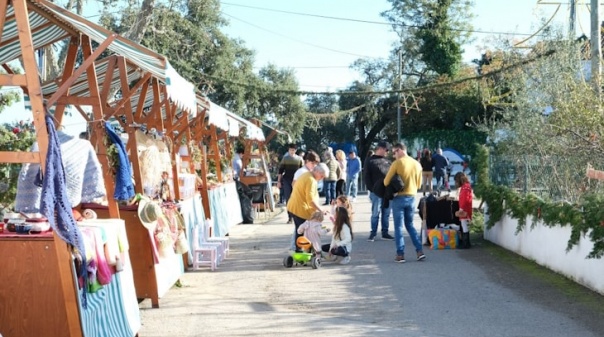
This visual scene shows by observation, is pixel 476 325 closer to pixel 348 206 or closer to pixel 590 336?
pixel 590 336

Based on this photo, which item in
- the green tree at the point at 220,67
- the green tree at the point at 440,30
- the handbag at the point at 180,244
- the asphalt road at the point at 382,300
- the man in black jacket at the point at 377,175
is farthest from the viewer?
the green tree at the point at 440,30

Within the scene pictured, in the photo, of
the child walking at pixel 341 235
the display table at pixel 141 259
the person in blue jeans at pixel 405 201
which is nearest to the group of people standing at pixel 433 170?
the person in blue jeans at pixel 405 201

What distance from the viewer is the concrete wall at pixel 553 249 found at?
9586 mm

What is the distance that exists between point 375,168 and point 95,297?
902 centimetres

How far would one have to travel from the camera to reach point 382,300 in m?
9.39

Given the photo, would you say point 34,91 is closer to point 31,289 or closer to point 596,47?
point 31,289

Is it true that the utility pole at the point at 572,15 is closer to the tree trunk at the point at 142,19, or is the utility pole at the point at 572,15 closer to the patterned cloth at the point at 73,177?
the tree trunk at the point at 142,19

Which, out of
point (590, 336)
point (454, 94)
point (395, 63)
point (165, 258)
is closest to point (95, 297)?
point (165, 258)

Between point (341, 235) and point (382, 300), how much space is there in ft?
9.96

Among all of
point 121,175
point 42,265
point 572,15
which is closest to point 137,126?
point 121,175

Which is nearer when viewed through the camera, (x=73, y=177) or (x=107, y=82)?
(x=73, y=177)

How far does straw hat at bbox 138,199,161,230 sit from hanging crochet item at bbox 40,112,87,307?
2826 mm

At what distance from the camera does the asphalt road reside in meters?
7.90

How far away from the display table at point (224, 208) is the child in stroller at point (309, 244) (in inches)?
111
